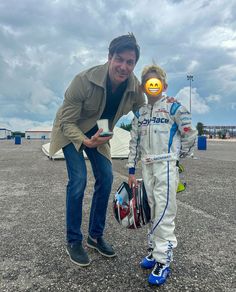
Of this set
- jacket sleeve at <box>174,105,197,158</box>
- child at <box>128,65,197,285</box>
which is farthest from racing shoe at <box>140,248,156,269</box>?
jacket sleeve at <box>174,105,197,158</box>

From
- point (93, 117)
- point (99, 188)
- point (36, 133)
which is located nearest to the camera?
point (93, 117)

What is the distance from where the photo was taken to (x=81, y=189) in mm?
2912

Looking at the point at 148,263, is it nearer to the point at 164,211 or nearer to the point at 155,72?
the point at 164,211

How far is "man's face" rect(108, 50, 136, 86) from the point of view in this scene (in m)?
2.76

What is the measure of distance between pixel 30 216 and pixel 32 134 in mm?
94612

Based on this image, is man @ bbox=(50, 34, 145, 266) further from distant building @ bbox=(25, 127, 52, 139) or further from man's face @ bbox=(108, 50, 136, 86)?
distant building @ bbox=(25, 127, 52, 139)

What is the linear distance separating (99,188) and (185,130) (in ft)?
3.79

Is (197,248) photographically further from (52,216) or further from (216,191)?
(216,191)

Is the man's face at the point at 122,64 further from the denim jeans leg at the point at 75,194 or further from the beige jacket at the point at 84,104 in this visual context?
the denim jeans leg at the point at 75,194

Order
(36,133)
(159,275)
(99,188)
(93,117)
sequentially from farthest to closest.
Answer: (36,133)
(99,188)
(93,117)
(159,275)

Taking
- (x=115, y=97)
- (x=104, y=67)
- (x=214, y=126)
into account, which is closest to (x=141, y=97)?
(x=115, y=97)

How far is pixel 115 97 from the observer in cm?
306

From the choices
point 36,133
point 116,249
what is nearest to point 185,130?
point 116,249

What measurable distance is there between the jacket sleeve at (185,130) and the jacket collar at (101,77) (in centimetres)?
63
